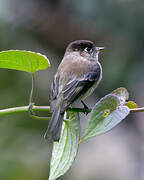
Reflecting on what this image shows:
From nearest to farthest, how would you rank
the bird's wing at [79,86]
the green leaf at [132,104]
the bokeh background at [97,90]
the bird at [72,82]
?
the green leaf at [132,104] → the bird at [72,82] → the bird's wing at [79,86] → the bokeh background at [97,90]

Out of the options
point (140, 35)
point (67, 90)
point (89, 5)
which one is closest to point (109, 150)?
point (140, 35)

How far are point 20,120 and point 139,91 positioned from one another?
1727mm

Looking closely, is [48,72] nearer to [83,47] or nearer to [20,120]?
[20,120]

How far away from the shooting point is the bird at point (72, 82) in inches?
96.3

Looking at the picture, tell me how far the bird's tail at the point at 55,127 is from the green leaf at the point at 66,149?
0.19 m

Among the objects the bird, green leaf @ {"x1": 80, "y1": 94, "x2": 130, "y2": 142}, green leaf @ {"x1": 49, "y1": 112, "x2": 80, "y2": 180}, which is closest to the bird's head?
the bird

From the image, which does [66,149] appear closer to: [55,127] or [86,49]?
[55,127]

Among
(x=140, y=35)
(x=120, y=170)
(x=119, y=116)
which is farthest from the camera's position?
(x=120, y=170)

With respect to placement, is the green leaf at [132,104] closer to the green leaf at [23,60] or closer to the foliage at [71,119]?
the foliage at [71,119]

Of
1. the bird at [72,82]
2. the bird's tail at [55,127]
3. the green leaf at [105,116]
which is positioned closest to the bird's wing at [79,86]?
the bird at [72,82]

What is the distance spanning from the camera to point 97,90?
570 cm

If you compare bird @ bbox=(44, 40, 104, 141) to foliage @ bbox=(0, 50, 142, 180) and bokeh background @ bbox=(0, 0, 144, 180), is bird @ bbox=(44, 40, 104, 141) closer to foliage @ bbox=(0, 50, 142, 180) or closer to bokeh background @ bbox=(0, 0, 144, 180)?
foliage @ bbox=(0, 50, 142, 180)

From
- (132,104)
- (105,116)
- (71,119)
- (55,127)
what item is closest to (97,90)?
(55,127)

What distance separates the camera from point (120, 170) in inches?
224
